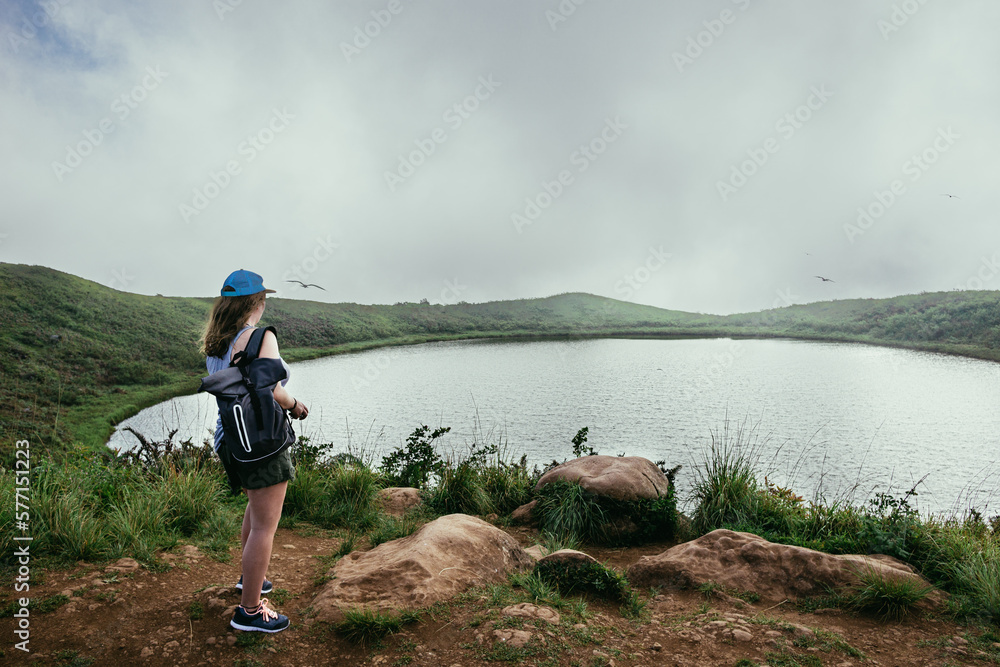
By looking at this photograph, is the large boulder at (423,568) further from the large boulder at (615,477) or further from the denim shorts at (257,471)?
the large boulder at (615,477)

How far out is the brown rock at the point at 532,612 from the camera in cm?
404

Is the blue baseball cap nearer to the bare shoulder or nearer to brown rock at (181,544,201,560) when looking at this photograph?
the bare shoulder

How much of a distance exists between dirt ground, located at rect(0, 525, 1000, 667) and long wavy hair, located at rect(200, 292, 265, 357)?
6.79ft

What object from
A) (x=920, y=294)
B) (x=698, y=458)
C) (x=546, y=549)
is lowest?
(x=698, y=458)

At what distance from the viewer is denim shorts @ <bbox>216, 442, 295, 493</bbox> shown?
3.39m

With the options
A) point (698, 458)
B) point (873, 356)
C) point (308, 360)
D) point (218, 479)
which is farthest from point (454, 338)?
point (218, 479)

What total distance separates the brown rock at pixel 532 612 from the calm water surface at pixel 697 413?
6.70 m

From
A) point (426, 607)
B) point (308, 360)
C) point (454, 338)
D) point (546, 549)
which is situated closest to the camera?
point (426, 607)

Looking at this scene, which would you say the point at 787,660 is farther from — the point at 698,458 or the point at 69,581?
the point at 698,458

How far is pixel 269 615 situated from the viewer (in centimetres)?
377

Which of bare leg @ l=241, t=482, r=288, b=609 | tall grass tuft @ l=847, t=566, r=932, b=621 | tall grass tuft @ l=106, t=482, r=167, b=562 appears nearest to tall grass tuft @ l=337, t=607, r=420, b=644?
bare leg @ l=241, t=482, r=288, b=609

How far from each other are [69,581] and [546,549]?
480cm

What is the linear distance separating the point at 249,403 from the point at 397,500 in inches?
225

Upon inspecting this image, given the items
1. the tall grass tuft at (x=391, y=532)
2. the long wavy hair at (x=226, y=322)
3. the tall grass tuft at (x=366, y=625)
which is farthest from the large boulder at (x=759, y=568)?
the long wavy hair at (x=226, y=322)
